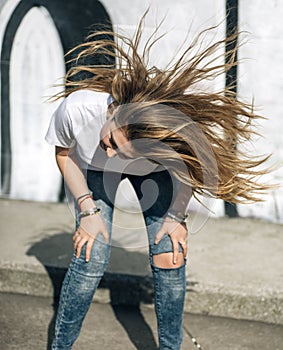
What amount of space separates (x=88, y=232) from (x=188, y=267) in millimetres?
1146

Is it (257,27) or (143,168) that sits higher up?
(257,27)

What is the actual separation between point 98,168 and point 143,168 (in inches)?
8.5

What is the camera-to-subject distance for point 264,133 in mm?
4656

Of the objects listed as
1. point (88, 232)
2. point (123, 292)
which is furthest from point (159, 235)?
point (123, 292)

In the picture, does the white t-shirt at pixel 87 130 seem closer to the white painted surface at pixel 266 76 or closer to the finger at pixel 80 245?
the finger at pixel 80 245

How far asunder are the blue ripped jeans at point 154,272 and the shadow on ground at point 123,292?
1.49 feet

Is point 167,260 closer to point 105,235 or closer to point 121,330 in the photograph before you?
point 105,235

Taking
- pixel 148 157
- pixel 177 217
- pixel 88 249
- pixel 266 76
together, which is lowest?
pixel 88 249

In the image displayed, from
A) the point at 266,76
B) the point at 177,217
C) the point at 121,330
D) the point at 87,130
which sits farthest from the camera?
the point at 266,76

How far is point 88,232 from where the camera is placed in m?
2.90

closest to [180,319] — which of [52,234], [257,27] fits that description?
[52,234]

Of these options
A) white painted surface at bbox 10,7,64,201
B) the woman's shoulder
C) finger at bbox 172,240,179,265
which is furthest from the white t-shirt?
white painted surface at bbox 10,7,64,201

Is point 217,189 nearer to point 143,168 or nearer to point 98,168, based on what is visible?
point 143,168

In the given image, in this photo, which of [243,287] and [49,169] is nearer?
[243,287]
